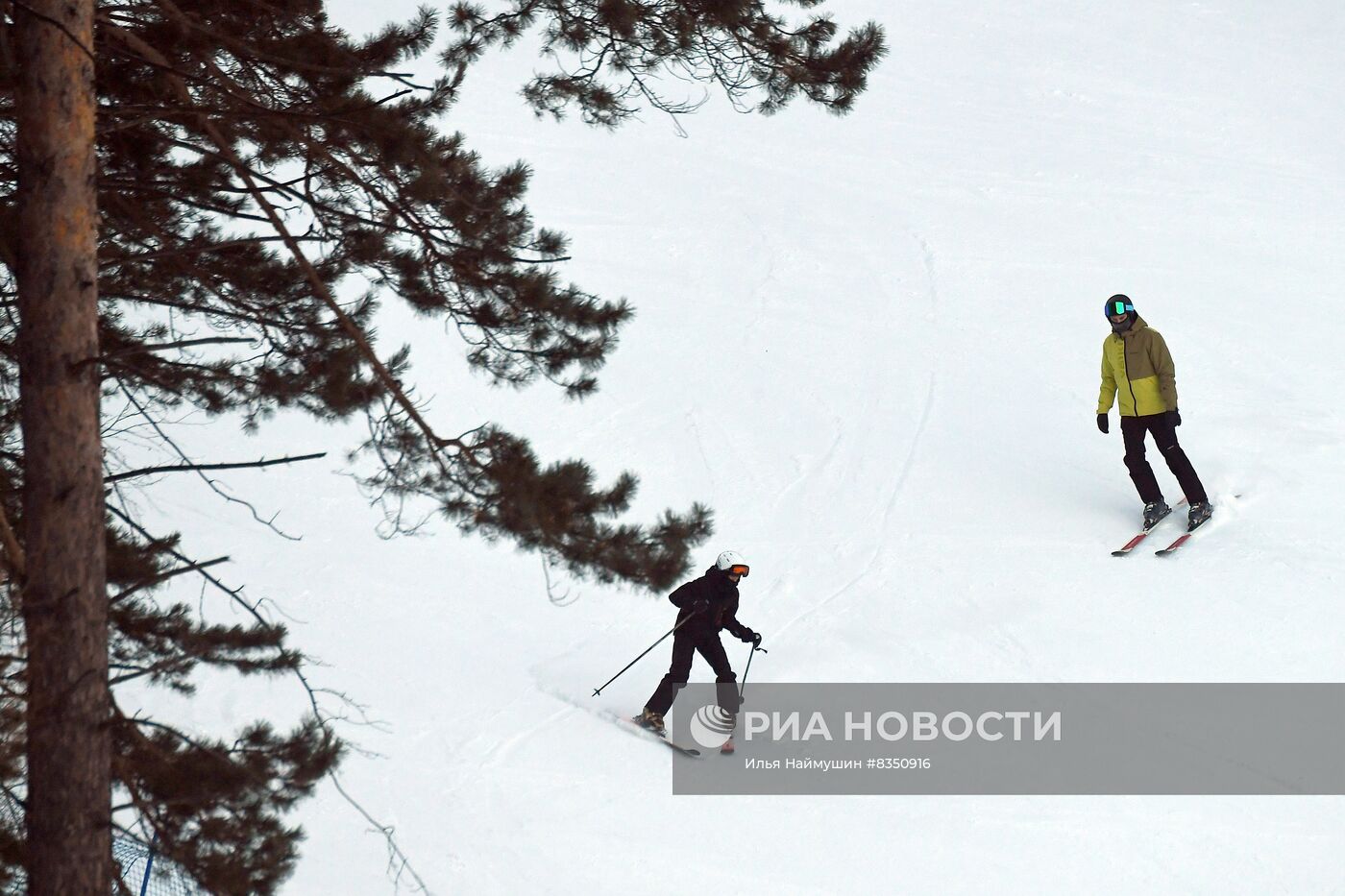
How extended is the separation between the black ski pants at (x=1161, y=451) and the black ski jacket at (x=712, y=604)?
3.78 m

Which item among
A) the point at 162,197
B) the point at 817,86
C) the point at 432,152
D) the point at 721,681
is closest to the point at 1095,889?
the point at 721,681

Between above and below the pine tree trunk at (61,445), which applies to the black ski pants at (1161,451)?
above

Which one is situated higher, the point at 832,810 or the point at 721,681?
the point at 721,681

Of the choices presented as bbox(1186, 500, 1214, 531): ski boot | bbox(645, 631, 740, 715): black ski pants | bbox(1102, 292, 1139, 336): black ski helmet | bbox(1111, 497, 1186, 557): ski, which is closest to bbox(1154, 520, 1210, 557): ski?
bbox(1186, 500, 1214, 531): ski boot

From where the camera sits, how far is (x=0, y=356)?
19.2 feet

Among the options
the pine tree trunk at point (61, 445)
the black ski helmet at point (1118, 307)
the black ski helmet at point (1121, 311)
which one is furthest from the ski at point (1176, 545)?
the pine tree trunk at point (61, 445)

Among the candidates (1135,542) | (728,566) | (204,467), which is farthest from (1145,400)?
(204,467)

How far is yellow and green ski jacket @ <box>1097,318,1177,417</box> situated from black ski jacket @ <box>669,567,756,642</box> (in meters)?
3.85

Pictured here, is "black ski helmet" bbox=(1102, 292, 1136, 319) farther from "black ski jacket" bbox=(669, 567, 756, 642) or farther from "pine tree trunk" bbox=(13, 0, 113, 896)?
"pine tree trunk" bbox=(13, 0, 113, 896)

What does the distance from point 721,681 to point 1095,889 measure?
253cm

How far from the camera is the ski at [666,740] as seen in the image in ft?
26.7

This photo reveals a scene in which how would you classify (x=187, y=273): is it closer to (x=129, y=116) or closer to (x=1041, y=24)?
(x=129, y=116)

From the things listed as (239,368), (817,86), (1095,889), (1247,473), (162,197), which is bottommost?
(1095,889)

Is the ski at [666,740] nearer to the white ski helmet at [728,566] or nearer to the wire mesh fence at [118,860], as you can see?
the white ski helmet at [728,566]
